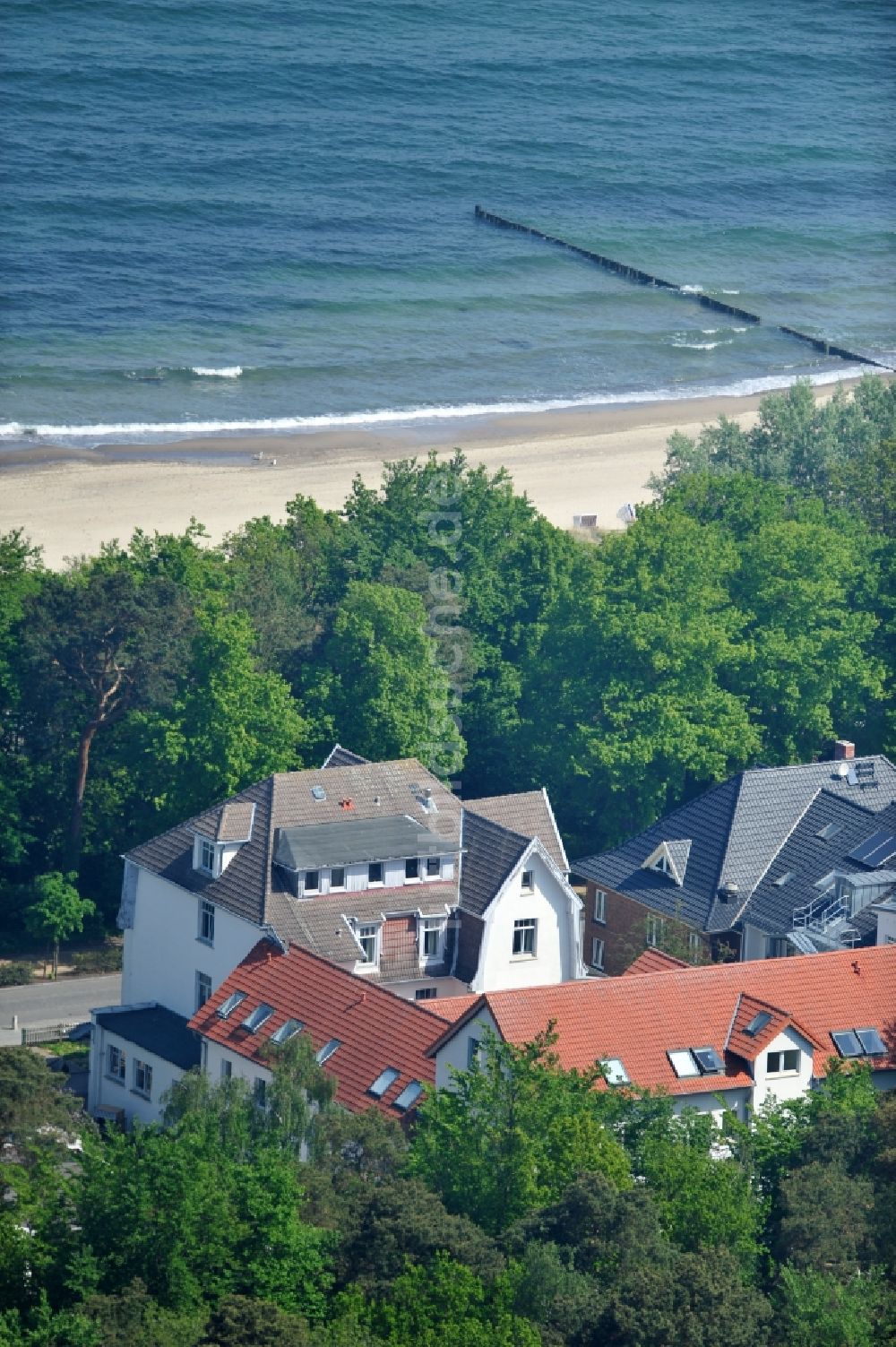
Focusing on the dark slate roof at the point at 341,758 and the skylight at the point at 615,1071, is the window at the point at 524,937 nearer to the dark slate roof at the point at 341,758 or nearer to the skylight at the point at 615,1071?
the dark slate roof at the point at 341,758

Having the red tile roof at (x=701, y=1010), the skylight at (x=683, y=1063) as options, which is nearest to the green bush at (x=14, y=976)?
the red tile roof at (x=701, y=1010)

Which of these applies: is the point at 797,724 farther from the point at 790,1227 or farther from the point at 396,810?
the point at 790,1227

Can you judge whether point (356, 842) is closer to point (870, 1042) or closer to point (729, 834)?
point (729, 834)

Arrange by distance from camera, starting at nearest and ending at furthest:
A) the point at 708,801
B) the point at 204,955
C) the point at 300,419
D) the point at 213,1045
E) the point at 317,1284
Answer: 1. the point at 317,1284
2. the point at 213,1045
3. the point at 204,955
4. the point at 708,801
5. the point at 300,419

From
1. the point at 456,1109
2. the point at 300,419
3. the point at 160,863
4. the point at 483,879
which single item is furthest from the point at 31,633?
the point at 300,419

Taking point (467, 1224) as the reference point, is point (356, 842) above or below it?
above

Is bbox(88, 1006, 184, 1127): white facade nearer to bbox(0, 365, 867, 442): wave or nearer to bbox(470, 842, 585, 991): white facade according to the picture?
bbox(470, 842, 585, 991): white facade

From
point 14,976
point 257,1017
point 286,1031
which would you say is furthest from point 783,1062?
point 14,976

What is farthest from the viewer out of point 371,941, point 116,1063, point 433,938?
point 433,938
